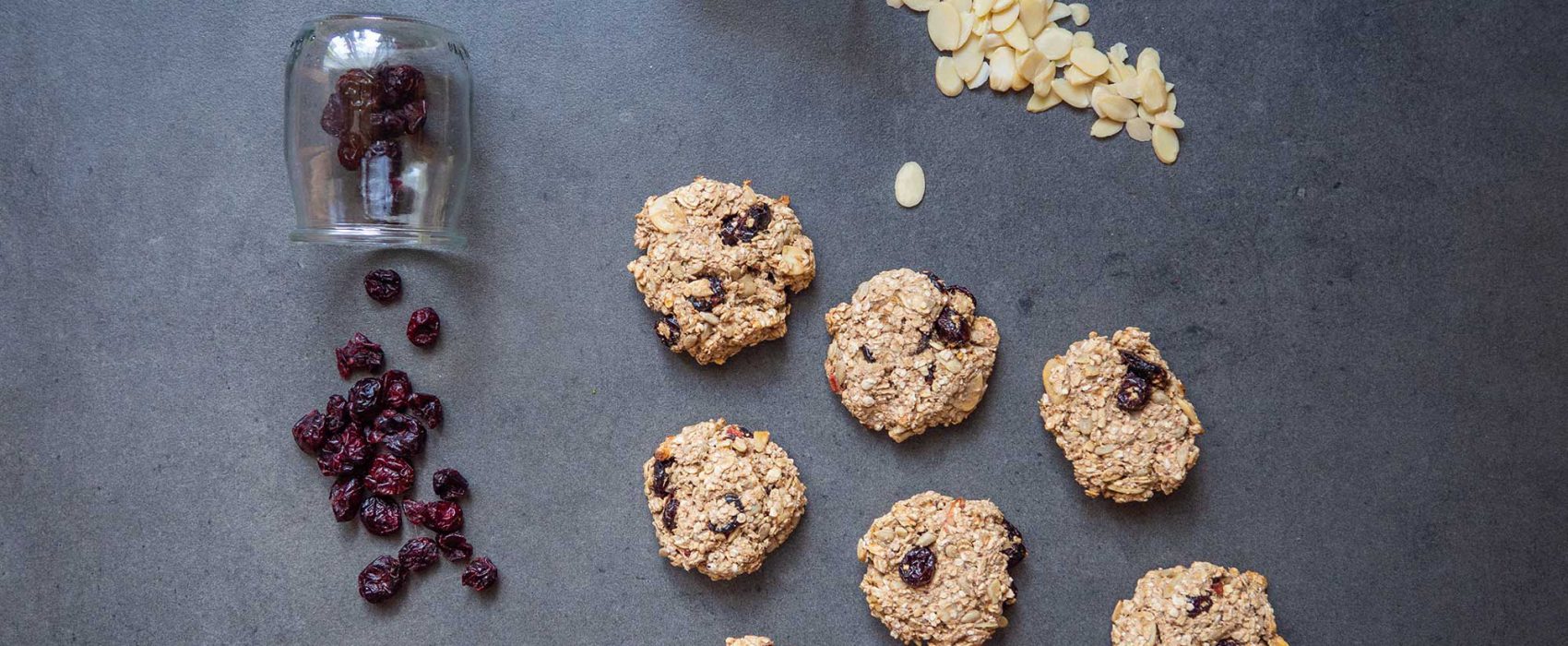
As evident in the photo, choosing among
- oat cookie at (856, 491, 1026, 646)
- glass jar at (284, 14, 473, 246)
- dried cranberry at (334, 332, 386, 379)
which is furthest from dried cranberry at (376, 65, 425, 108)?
oat cookie at (856, 491, 1026, 646)

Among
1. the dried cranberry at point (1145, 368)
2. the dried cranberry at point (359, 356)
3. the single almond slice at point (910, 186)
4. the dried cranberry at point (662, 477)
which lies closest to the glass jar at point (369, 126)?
the dried cranberry at point (359, 356)

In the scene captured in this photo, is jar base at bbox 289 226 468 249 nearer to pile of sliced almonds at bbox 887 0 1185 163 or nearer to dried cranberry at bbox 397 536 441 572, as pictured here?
dried cranberry at bbox 397 536 441 572

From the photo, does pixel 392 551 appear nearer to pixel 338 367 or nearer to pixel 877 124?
pixel 338 367

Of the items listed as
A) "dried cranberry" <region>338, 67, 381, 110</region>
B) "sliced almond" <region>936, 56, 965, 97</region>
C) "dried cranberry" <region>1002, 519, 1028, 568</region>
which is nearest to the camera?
"dried cranberry" <region>338, 67, 381, 110</region>

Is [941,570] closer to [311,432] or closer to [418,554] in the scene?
[418,554]

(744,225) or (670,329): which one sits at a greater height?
(744,225)

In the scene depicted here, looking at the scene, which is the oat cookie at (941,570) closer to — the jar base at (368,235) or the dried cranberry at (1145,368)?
the dried cranberry at (1145,368)

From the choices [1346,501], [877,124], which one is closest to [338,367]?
[877,124]

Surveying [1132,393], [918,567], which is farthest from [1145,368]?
[918,567]
